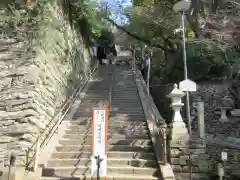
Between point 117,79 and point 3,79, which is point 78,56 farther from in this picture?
point 3,79

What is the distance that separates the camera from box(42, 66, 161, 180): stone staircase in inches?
321

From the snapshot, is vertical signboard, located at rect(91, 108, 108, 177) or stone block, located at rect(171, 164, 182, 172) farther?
stone block, located at rect(171, 164, 182, 172)

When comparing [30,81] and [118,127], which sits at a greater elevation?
[30,81]

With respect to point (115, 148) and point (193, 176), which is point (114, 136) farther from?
point (193, 176)

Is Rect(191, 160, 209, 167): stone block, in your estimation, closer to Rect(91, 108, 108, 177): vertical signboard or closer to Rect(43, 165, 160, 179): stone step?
Rect(43, 165, 160, 179): stone step

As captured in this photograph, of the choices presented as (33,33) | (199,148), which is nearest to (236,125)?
(199,148)

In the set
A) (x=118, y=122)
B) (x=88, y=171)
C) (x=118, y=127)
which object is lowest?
(x=88, y=171)

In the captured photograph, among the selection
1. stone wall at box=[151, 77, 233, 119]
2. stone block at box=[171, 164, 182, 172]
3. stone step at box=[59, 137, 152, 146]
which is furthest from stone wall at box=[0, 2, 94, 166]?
stone wall at box=[151, 77, 233, 119]

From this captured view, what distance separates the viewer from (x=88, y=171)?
8266mm

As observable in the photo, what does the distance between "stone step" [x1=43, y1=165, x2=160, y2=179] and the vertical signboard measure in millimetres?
1482

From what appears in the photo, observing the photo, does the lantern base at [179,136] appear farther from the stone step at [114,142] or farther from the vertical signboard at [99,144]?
the vertical signboard at [99,144]

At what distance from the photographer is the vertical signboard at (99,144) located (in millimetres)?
6668

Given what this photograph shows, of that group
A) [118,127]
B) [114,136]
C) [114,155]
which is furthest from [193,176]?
[118,127]

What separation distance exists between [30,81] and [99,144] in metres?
4.03
